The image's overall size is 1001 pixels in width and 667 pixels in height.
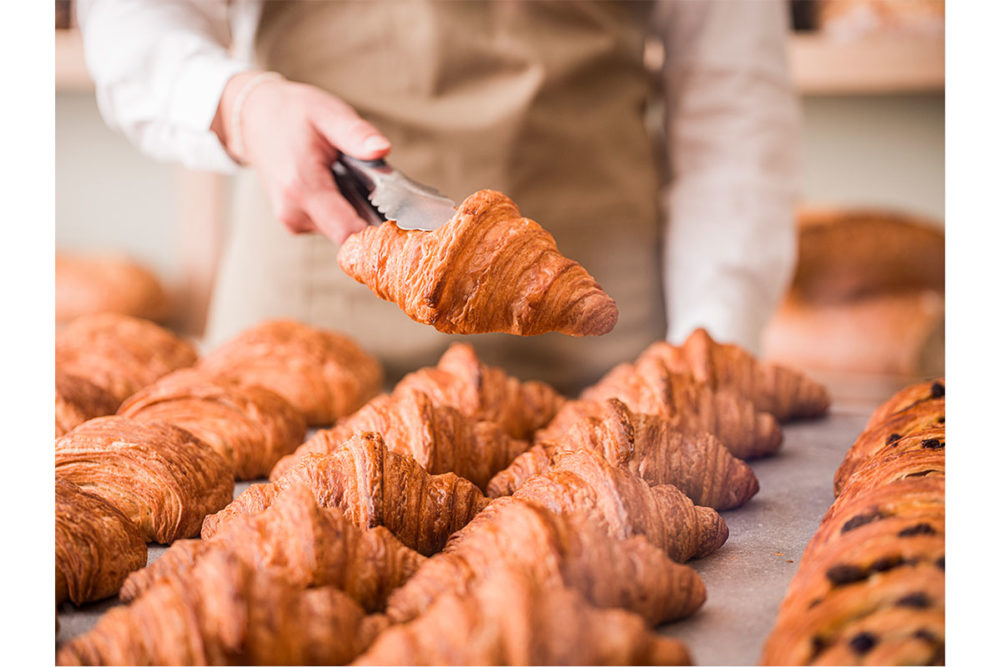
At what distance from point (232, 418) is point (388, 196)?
405 mm

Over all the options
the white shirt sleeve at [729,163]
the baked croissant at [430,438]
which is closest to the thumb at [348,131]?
the baked croissant at [430,438]

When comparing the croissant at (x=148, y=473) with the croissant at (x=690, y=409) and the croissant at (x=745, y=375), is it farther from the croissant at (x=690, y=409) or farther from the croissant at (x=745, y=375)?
the croissant at (x=745, y=375)

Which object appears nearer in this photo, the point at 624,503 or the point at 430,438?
the point at 624,503

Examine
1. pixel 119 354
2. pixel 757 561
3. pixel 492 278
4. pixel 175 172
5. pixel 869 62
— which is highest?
pixel 869 62

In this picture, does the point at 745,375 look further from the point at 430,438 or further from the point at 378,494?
the point at 378,494

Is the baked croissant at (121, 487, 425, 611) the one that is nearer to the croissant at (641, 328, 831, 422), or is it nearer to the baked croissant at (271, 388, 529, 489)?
the baked croissant at (271, 388, 529, 489)

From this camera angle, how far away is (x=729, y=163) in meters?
1.96

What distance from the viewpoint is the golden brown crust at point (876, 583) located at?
0.56m

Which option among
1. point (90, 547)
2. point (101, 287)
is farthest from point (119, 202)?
point (90, 547)

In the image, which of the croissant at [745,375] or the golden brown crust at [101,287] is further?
the golden brown crust at [101,287]

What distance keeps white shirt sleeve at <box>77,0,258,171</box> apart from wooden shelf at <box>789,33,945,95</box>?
5.68 feet

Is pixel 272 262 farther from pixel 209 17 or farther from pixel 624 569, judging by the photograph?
pixel 624 569

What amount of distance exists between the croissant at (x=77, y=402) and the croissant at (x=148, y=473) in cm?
20
